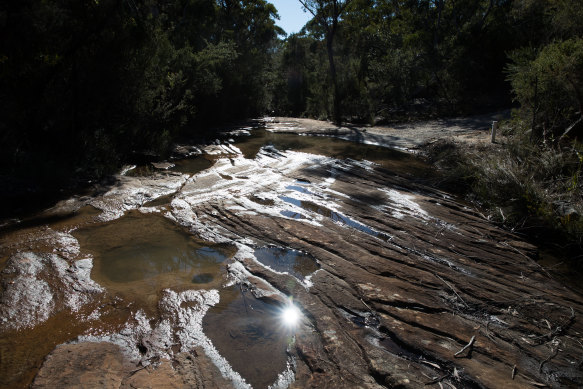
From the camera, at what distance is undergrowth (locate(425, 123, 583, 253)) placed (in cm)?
530

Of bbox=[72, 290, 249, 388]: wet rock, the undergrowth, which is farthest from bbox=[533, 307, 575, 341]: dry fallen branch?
bbox=[72, 290, 249, 388]: wet rock

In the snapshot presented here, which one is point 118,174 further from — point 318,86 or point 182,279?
point 318,86

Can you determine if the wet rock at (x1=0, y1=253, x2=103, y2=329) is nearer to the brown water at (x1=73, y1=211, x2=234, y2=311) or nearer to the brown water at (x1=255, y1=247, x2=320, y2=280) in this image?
the brown water at (x1=73, y1=211, x2=234, y2=311)

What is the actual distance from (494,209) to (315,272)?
3.89 meters

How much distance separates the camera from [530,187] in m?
5.96

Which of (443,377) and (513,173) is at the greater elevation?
(513,173)

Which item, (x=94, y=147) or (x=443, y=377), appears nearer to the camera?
(x=443, y=377)

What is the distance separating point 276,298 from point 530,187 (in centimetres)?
497

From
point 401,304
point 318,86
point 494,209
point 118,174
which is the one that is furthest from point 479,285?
point 318,86

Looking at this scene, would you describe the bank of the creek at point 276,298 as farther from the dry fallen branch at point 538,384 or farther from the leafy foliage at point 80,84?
the leafy foliage at point 80,84

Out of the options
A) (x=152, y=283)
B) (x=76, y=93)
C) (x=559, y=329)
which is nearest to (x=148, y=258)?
(x=152, y=283)

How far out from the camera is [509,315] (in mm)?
3486

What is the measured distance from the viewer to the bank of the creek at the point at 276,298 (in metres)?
2.74

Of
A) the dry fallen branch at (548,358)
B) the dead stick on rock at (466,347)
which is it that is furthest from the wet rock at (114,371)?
the dry fallen branch at (548,358)
